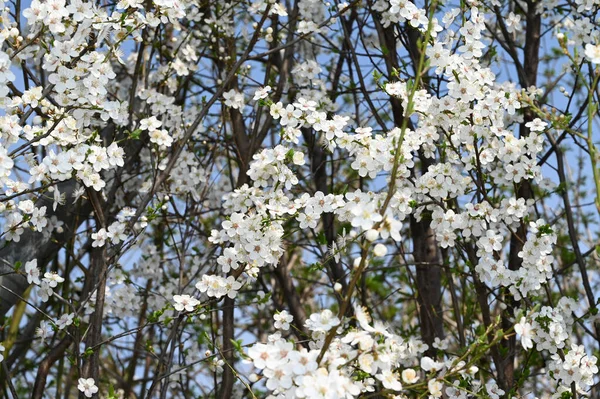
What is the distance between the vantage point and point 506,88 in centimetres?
367

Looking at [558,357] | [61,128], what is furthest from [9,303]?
[558,357]

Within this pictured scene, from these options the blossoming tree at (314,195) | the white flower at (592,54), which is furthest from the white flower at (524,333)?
the white flower at (592,54)

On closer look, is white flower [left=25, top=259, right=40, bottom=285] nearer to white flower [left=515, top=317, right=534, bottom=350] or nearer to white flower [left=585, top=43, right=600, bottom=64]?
white flower [left=515, top=317, right=534, bottom=350]

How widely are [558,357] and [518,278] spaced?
1.10 feet

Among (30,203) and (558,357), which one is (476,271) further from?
(30,203)

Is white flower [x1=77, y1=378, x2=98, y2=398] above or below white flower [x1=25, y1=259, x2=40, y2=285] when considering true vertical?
below

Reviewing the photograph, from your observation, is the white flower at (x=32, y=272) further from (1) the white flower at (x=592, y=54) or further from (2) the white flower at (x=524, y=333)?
(1) the white flower at (x=592, y=54)

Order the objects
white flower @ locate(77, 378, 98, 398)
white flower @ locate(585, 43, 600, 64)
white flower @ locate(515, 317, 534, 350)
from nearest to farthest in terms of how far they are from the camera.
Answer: white flower @ locate(515, 317, 534, 350) < white flower @ locate(585, 43, 600, 64) < white flower @ locate(77, 378, 98, 398)

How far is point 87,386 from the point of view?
112 inches

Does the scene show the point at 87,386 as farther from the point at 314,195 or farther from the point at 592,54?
the point at 592,54

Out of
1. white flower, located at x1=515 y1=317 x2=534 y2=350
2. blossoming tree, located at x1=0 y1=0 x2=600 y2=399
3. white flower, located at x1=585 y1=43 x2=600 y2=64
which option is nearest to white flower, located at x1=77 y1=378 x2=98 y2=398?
blossoming tree, located at x1=0 y1=0 x2=600 y2=399

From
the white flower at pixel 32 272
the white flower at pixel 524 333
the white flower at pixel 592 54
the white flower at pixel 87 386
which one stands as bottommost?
the white flower at pixel 524 333

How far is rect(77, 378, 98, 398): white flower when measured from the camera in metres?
2.82

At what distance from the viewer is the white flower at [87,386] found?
2.82 meters
